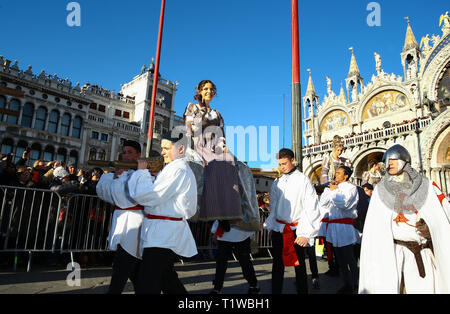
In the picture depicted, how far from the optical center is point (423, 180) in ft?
9.48

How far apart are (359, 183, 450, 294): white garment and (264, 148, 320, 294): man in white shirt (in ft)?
2.00

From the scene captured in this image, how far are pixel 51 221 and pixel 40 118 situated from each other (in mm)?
26290

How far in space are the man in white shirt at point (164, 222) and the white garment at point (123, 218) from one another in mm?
421

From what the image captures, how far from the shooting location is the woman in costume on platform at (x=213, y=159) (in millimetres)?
3500

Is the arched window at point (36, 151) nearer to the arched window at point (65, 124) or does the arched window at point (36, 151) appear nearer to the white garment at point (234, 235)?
the arched window at point (65, 124)

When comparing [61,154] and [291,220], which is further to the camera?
[61,154]

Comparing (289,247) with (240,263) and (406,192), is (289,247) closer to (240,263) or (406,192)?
(240,263)

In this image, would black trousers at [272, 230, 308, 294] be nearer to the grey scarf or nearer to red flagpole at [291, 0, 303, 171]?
the grey scarf

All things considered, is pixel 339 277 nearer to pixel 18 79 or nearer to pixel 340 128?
pixel 340 128

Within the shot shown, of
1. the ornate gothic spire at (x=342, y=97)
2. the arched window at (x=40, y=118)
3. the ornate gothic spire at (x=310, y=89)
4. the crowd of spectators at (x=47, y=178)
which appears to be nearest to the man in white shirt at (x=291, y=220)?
the crowd of spectators at (x=47, y=178)

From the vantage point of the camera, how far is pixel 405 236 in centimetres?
288

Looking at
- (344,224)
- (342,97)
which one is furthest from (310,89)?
(344,224)
